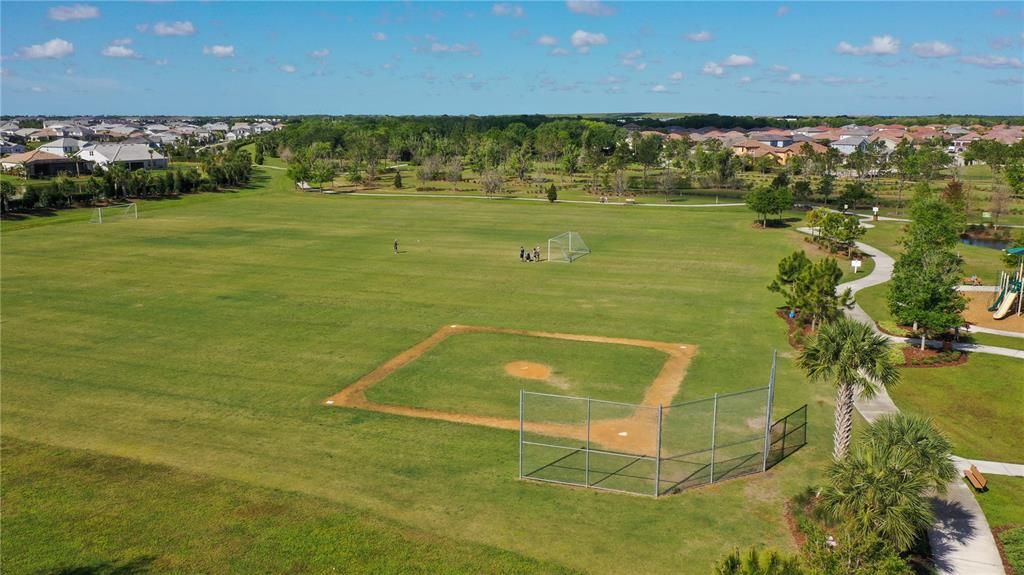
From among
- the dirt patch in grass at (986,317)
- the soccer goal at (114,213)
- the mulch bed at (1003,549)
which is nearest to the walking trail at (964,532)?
the mulch bed at (1003,549)

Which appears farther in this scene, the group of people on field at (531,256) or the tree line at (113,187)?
the tree line at (113,187)

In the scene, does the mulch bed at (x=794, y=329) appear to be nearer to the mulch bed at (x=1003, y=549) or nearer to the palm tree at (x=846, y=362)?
the palm tree at (x=846, y=362)

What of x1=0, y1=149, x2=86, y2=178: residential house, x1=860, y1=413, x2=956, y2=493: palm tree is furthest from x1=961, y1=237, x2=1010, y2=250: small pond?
x1=0, y1=149, x2=86, y2=178: residential house

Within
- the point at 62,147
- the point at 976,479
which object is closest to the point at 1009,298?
the point at 976,479

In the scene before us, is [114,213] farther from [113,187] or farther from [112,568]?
[112,568]

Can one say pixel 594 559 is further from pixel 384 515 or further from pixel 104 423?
pixel 104 423
